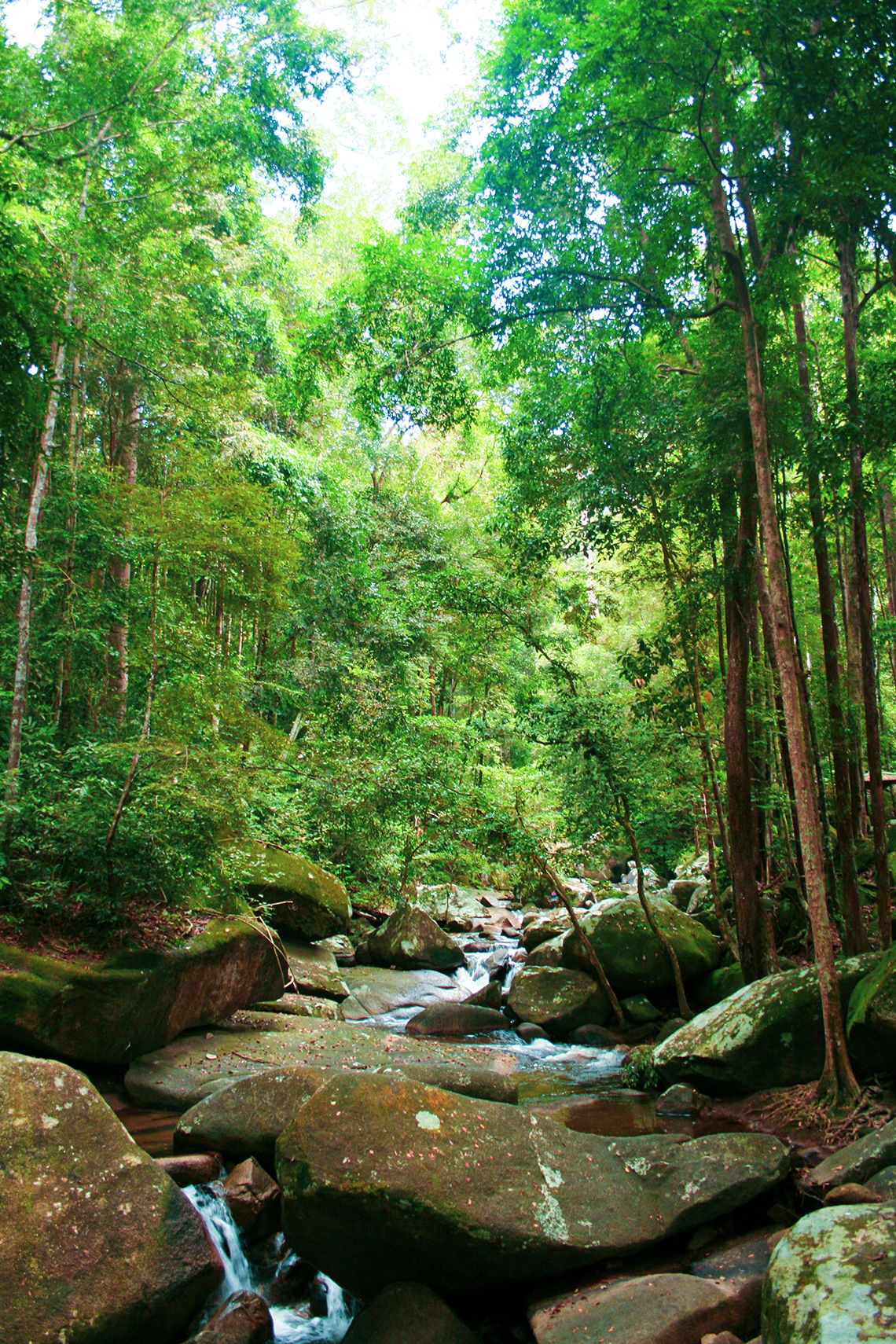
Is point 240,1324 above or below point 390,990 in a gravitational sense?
above

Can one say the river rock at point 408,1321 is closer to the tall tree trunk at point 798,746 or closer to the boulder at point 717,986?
the tall tree trunk at point 798,746

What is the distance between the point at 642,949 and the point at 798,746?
4.72 meters

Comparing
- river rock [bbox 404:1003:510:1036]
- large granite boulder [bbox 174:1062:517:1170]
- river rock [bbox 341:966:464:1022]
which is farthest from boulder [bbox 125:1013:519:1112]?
river rock [bbox 341:966:464:1022]

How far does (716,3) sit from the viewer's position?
217 inches

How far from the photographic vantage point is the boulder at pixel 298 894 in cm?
1045

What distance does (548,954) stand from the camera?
1131 cm

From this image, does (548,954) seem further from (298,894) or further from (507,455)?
(507,455)

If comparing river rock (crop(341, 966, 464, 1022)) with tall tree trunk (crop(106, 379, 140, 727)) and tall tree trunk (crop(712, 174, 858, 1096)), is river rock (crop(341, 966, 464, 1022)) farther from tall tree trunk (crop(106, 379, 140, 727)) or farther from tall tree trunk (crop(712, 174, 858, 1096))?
tall tree trunk (crop(712, 174, 858, 1096))

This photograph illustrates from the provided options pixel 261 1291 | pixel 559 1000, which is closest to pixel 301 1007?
pixel 559 1000

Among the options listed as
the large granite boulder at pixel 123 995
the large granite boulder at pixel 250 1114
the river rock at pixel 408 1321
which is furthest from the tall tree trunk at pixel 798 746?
the large granite boulder at pixel 123 995

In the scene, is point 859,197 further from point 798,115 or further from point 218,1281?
point 218,1281

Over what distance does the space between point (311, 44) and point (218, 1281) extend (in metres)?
19.2

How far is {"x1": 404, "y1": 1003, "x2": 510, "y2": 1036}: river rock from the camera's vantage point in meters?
9.13

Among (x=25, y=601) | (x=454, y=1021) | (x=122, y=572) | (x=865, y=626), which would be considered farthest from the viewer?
(x=122, y=572)
